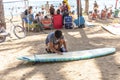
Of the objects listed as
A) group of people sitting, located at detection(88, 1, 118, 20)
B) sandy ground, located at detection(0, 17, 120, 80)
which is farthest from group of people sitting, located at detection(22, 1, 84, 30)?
group of people sitting, located at detection(88, 1, 118, 20)

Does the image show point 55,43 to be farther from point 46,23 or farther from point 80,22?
point 80,22

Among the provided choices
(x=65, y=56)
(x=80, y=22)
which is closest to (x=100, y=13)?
(x=80, y=22)

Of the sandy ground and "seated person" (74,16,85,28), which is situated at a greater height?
"seated person" (74,16,85,28)

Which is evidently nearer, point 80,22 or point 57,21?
point 80,22

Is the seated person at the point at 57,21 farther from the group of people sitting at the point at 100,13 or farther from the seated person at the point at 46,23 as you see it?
the group of people sitting at the point at 100,13

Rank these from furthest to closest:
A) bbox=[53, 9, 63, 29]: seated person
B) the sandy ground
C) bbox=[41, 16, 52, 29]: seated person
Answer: bbox=[53, 9, 63, 29]: seated person → bbox=[41, 16, 52, 29]: seated person → the sandy ground

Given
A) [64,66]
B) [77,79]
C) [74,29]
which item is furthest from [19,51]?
[74,29]

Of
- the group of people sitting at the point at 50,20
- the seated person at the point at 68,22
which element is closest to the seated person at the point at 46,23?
the group of people sitting at the point at 50,20

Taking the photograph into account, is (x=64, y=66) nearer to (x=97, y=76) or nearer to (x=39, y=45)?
(x=97, y=76)

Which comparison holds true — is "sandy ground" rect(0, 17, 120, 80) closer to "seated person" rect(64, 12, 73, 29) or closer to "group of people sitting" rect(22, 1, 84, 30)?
"group of people sitting" rect(22, 1, 84, 30)

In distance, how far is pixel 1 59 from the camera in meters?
9.20

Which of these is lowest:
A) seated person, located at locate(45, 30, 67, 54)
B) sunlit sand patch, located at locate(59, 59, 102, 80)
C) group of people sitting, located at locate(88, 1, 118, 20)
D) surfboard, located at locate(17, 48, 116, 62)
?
sunlit sand patch, located at locate(59, 59, 102, 80)

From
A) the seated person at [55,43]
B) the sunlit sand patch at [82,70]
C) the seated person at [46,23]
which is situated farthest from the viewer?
the seated person at [46,23]

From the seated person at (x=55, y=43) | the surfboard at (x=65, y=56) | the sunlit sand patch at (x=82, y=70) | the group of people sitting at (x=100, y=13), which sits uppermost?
the group of people sitting at (x=100, y=13)
